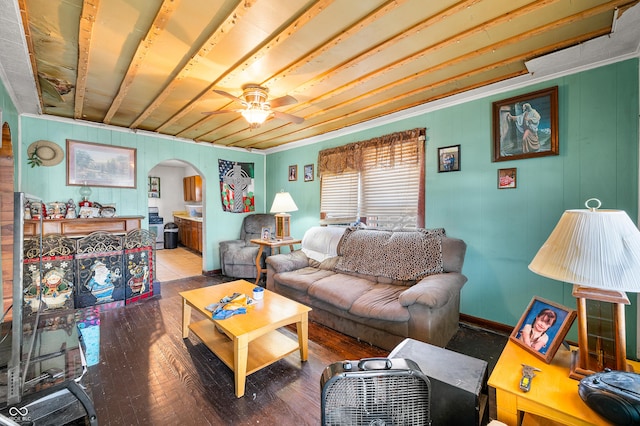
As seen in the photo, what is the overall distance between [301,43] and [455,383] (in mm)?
2284

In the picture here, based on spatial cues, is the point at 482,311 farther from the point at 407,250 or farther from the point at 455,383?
the point at 455,383

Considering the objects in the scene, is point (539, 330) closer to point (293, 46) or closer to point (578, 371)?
point (578, 371)

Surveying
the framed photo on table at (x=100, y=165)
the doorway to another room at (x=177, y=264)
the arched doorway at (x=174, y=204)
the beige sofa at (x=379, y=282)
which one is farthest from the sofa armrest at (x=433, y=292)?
the arched doorway at (x=174, y=204)

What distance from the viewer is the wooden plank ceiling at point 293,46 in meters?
1.62

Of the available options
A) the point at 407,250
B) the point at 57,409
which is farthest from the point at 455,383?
the point at 57,409

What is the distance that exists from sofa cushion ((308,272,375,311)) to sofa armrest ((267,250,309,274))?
593 millimetres

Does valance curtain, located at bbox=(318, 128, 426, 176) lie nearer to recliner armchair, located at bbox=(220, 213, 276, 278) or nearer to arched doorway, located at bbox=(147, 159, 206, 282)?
recliner armchair, located at bbox=(220, 213, 276, 278)

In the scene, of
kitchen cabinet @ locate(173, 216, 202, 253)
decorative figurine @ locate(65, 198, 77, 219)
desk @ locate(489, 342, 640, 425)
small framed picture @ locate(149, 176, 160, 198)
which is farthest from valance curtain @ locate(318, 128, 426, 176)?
small framed picture @ locate(149, 176, 160, 198)

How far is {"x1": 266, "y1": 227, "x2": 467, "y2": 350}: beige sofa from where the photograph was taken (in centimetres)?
225

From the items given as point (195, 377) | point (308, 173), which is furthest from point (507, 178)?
point (195, 377)

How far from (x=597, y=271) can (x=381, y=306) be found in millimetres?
1576

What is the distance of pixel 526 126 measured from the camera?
8.27 feet

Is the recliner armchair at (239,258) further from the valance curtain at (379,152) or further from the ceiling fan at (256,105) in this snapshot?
the ceiling fan at (256,105)

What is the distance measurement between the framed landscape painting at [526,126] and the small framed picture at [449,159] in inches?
14.4
